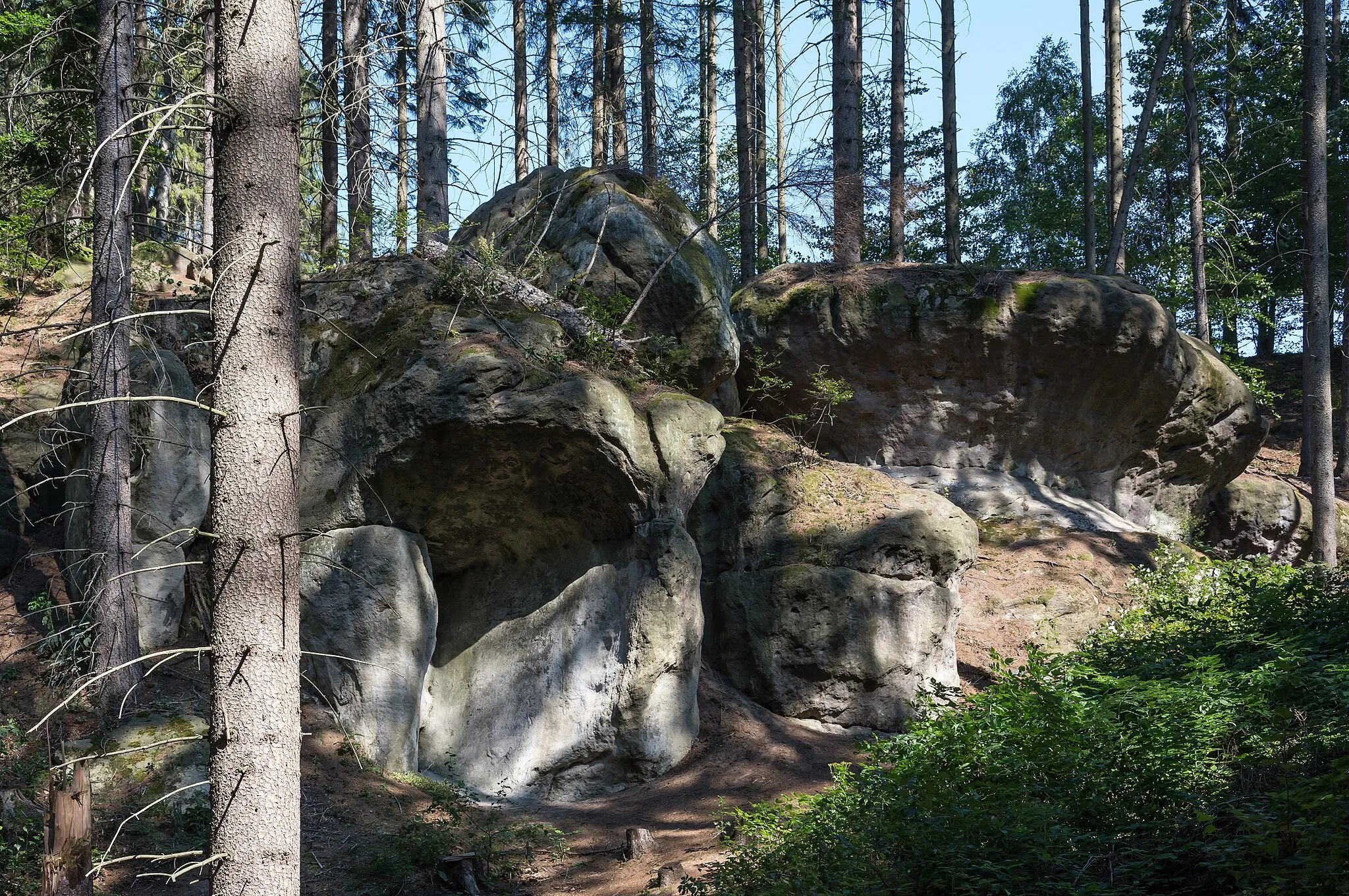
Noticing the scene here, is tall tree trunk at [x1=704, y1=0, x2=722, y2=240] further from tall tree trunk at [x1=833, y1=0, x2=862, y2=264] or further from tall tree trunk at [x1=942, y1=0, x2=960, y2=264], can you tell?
tall tree trunk at [x1=942, y1=0, x2=960, y2=264]

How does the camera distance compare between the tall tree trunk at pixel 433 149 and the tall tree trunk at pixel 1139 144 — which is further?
the tall tree trunk at pixel 1139 144

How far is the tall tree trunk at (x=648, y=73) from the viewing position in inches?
811

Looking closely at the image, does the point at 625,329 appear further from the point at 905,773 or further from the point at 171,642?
the point at 905,773

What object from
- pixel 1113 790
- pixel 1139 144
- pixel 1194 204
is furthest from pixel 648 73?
pixel 1113 790

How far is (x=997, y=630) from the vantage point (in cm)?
1381

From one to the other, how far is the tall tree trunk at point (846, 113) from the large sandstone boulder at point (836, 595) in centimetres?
550

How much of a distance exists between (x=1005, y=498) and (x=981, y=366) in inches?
90.1

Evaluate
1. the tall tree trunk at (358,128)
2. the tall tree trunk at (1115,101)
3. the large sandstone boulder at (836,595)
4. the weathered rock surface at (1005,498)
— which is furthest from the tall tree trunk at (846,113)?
the tall tree trunk at (1115,101)

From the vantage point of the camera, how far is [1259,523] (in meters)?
18.5

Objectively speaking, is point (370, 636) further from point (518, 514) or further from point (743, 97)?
point (743, 97)

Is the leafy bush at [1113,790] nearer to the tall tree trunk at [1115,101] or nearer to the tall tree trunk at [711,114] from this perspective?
the tall tree trunk at [711,114]

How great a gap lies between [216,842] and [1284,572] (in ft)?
37.9

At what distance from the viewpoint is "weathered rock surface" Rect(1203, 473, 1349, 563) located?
60.5 ft

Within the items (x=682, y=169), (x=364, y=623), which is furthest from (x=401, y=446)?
(x=682, y=169)
